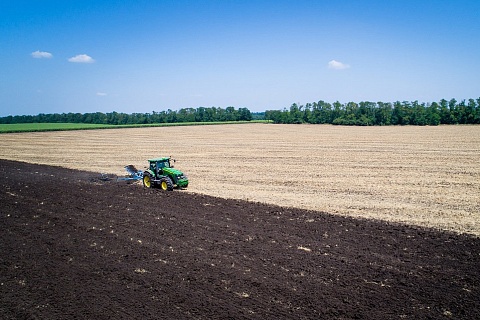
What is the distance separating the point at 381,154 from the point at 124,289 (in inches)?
1138

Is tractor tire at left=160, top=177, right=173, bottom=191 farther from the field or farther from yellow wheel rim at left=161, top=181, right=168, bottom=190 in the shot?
the field

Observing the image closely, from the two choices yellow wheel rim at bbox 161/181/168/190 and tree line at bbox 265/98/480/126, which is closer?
yellow wheel rim at bbox 161/181/168/190

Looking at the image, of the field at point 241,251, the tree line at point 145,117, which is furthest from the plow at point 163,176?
the tree line at point 145,117

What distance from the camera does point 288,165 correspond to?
84.7 feet

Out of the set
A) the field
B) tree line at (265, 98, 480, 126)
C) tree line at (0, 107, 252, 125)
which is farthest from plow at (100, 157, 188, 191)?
tree line at (0, 107, 252, 125)

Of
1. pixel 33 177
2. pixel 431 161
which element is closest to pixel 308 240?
pixel 33 177

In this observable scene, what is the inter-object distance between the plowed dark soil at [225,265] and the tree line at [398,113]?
318 ft

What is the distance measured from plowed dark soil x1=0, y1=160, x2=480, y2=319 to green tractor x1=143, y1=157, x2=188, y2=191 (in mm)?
3542

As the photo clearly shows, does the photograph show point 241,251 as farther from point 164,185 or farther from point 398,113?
point 398,113

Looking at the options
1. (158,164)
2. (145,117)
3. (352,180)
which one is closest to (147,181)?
(158,164)

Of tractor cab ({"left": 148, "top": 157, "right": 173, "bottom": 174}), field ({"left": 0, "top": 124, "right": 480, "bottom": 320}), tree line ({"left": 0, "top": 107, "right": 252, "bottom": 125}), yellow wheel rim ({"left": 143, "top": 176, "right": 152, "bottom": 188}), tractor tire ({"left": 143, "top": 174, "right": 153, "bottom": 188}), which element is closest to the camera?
field ({"left": 0, "top": 124, "right": 480, "bottom": 320})

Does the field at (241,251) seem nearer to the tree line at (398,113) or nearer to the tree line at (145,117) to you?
the tree line at (398,113)

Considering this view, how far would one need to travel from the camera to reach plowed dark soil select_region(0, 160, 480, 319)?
6551mm

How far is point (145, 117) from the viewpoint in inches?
5335
